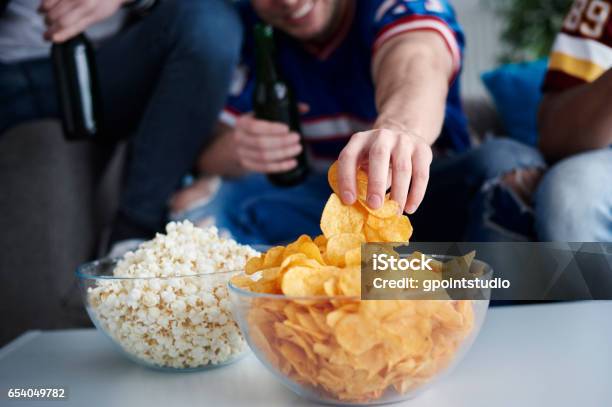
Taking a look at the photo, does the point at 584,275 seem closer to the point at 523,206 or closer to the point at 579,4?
the point at 523,206

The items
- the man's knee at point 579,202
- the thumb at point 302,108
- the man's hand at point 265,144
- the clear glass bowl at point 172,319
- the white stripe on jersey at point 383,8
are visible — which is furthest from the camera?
the thumb at point 302,108

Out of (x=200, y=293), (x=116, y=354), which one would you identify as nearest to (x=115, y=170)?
(x=116, y=354)

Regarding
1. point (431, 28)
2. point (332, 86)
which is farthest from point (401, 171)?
point (332, 86)

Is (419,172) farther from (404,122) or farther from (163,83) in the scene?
(163,83)

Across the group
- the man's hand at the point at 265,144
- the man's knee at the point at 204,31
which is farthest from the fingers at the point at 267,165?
the man's knee at the point at 204,31

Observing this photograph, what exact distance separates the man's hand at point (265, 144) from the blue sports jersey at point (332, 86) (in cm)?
19

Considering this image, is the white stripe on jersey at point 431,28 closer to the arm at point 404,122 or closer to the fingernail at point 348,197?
the arm at point 404,122

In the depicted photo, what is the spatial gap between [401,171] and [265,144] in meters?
0.76

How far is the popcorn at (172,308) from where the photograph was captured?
28.5 inches

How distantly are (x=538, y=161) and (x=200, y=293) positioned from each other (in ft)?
2.89

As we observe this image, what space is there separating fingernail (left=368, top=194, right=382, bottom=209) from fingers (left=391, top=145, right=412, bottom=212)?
1.3 inches

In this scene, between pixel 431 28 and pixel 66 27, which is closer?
pixel 431 28

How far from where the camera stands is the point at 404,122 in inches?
36.4

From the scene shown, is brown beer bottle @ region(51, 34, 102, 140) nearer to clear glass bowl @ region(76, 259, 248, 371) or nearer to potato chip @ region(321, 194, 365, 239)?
clear glass bowl @ region(76, 259, 248, 371)
